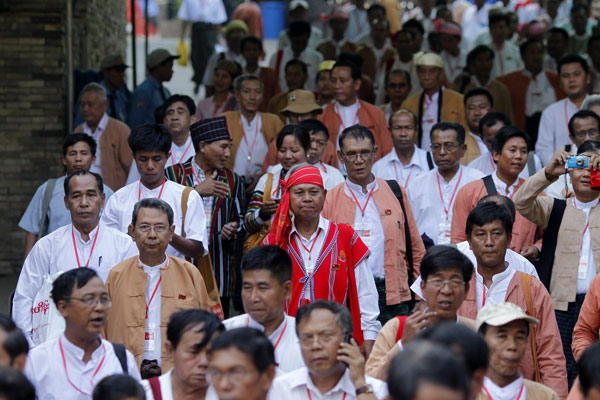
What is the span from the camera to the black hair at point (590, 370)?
3875mm

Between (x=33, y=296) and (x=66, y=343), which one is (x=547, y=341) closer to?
(x=66, y=343)

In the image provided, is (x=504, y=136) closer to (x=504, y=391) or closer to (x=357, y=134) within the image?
(x=357, y=134)

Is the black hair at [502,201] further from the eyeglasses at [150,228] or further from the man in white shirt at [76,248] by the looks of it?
the man in white shirt at [76,248]

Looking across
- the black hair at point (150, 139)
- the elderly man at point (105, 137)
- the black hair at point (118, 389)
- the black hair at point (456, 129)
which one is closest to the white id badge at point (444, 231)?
the black hair at point (456, 129)

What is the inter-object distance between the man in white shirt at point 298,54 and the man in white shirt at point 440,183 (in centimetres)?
439

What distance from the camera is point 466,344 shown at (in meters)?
3.88

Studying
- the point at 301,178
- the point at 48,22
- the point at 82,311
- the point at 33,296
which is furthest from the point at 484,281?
the point at 48,22

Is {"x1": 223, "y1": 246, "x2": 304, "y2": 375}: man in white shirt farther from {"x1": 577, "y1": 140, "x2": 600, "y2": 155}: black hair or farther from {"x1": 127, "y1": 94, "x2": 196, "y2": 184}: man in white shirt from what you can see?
{"x1": 127, "y1": 94, "x2": 196, "y2": 184}: man in white shirt

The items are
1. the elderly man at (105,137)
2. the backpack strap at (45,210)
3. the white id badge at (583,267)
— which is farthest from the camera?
the elderly man at (105,137)

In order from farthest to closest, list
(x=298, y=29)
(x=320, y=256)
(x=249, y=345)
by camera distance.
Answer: (x=298, y=29)
(x=320, y=256)
(x=249, y=345)

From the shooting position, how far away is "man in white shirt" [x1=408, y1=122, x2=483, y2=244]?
7.70 meters

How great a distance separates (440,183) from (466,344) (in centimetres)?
403

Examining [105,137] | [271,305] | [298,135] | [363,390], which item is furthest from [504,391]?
[105,137]

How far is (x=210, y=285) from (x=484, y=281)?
1973mm
